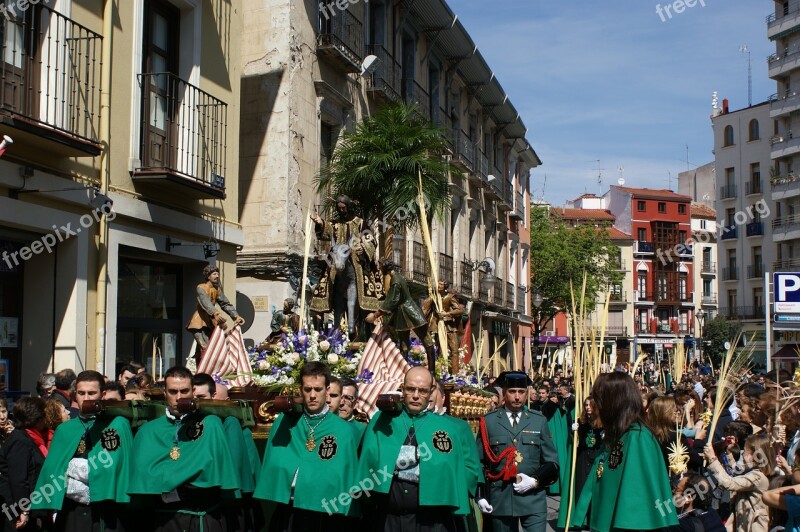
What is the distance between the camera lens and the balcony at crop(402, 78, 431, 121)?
83.2ft

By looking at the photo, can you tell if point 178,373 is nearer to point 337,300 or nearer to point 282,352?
point 282,352

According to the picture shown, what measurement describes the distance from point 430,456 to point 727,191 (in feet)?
198

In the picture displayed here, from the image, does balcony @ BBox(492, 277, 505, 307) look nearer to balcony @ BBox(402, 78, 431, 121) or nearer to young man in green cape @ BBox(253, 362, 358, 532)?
balcony @ BBox(402, 78, 431, 121)

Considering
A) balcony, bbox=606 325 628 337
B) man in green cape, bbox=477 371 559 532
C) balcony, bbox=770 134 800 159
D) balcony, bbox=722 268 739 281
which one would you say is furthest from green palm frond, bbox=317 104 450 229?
balcony, bbox=606 325 628 337

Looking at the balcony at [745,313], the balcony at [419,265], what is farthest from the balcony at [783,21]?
the balcony at [419,265]

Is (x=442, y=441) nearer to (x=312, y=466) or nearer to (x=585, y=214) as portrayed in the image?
(x=312, y=466)

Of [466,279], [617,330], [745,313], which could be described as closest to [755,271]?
[745,313]

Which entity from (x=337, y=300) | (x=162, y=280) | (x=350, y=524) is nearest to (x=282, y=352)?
(x=337, y=300)

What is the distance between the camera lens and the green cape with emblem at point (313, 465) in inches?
240

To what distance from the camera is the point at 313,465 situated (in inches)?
243

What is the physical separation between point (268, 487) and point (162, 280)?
882 cm

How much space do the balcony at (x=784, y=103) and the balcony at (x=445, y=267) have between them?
102 feet

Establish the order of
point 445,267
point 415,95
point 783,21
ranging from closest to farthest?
point 415,95, point 445,267, point 783,21

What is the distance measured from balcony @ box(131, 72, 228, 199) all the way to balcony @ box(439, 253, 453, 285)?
13.6 meters
